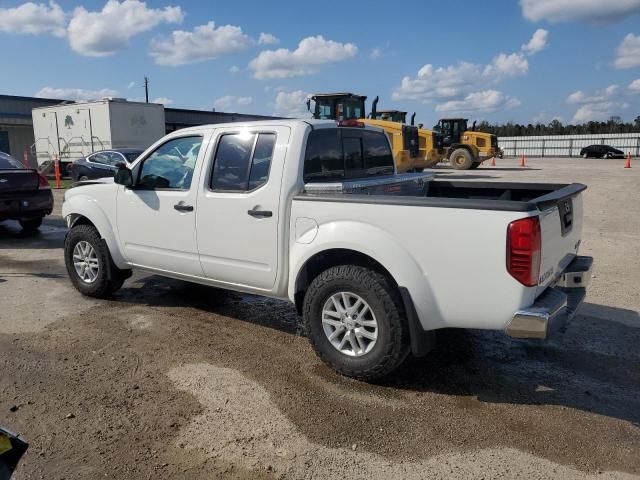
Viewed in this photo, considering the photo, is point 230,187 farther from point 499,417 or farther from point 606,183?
point 606,183

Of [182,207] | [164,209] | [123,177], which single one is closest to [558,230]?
[182,207]

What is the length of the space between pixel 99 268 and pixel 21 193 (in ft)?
16.3

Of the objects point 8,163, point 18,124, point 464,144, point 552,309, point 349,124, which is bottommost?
point 552,309

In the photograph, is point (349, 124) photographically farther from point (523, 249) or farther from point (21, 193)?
point (21, 193)

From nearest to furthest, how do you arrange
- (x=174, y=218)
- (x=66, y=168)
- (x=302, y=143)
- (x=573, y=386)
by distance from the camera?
1. (x=573, y=386)
2. (x=302, y=143)
3. (x=174, y=218)
4. (x=66, y=168)

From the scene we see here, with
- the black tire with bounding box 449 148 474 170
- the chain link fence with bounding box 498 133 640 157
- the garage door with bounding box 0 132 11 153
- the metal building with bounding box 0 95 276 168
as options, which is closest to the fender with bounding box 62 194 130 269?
the black tire with bounding box 449 148 474 170

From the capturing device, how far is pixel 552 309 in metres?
3.40

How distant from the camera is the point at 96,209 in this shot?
586 cm

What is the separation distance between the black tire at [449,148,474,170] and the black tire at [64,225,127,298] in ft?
80.5

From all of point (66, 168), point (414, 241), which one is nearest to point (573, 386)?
point (414, 241)

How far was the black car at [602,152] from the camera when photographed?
4322 centimetres

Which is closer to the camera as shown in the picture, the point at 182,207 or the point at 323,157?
the point at 323,157

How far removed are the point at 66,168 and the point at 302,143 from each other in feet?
69.4

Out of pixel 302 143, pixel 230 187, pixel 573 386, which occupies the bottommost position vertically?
pixel 573 386
